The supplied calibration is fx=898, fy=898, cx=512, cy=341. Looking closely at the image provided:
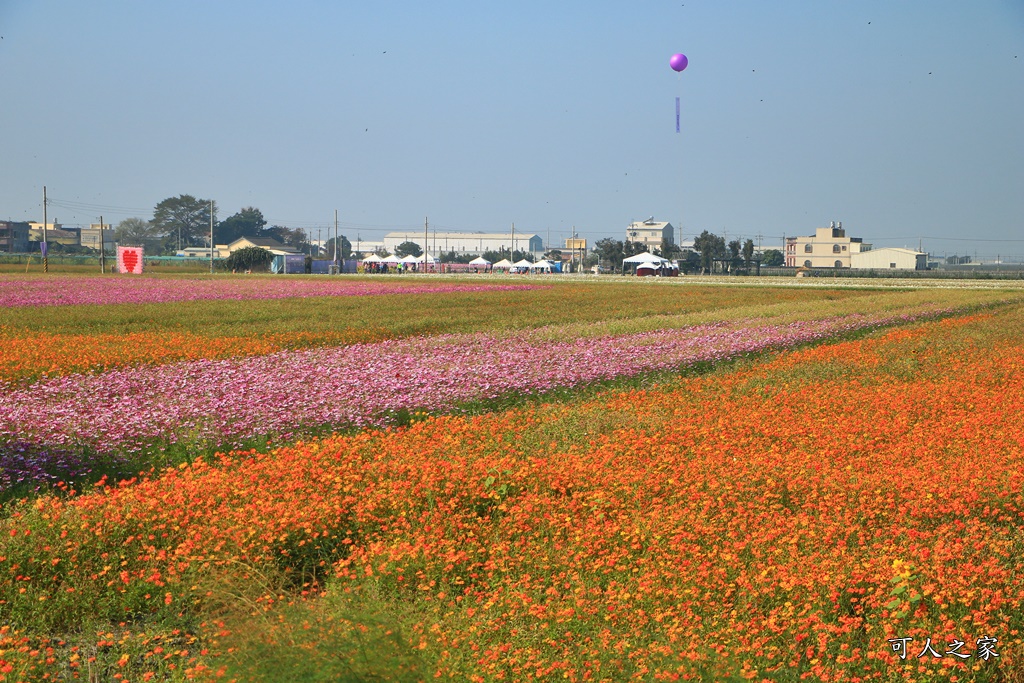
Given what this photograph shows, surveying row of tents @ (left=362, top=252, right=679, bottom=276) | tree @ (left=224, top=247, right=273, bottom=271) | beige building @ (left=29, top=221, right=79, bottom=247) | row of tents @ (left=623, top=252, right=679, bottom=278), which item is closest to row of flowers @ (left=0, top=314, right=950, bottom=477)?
row of tents @ (left=623, top=252, right=679, bottom=278)

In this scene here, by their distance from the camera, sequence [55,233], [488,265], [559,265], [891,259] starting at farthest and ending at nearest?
[55,233] < [891,259] < [559,265] < [488,265]

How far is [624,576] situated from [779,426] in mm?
4738

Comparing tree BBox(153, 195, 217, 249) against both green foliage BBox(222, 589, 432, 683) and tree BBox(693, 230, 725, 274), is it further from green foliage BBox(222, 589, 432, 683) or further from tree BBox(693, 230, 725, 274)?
green foliage BBox(222, 589, 432, 683)

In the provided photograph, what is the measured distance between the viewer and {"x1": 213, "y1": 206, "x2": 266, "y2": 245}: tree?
6476 inches

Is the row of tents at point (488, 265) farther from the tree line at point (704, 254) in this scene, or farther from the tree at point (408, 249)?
the tree at point (408, 249)

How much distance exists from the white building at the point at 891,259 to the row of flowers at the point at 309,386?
118932 mm

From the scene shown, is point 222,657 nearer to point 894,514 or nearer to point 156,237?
point 894,514

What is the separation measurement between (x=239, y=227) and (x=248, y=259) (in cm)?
8703

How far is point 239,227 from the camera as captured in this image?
16475 centimetres

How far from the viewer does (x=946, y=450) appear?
8.18 meters

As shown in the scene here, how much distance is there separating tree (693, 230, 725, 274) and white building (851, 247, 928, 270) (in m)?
25.5

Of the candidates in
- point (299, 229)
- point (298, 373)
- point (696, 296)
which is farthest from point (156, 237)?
point (298, 373)

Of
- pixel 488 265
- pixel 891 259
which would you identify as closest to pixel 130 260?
pixel 488 265

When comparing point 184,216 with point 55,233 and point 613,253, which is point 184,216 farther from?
point 613,253
